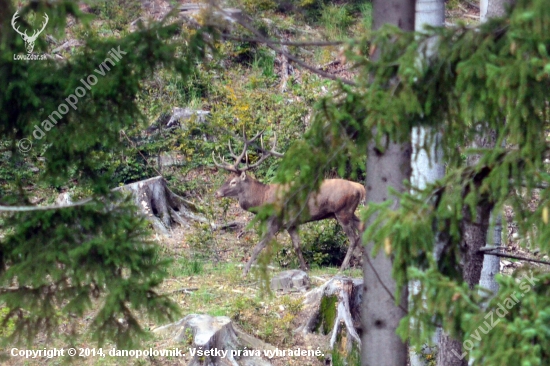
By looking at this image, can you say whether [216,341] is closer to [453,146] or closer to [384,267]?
[384,267]

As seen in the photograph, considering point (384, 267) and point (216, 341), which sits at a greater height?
point (384, 267)

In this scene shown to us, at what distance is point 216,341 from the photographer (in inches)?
307

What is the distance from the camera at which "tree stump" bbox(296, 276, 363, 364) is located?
8695 mm

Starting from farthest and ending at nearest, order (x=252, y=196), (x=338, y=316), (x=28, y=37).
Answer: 1. (x=252, y=196)
2. (x=338, y=316)
3. (x=28, y=37)

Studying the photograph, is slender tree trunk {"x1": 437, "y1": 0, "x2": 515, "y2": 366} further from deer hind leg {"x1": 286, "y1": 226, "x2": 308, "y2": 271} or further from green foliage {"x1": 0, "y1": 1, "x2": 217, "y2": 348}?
deer hind leg {"x1": 286, "y1": 226, "x2": 308, "y2": 271}

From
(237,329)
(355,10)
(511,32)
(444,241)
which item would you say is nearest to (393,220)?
(444,241)

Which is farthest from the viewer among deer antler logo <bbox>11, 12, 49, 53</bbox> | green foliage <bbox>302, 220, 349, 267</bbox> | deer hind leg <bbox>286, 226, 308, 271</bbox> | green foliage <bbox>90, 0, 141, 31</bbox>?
green foliage <bbox>90, 0, 141, 31</bbox>


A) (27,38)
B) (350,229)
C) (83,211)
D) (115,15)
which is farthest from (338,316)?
(115,15)

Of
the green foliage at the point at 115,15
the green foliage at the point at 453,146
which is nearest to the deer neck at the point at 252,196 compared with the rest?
the green foliage at the point at 115,15

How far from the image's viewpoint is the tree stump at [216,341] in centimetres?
766

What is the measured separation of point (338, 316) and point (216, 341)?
1.78 metres

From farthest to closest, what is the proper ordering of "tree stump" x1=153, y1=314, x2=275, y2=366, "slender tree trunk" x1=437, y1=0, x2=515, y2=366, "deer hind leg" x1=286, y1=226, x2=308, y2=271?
"deer hind leg" x1=286, y1=226, x2=308, y2=271 < "tree stump" x1=153, y1=314, x2=275, y2=366 < "slender tree trunk" x1=437, y1=0, x2=515, y2=366

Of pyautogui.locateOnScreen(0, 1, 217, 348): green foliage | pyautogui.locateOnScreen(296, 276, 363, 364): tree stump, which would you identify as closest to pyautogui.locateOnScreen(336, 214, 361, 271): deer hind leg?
pyautogui.locateOnScreen(296, 276, 363, 364): tree stump

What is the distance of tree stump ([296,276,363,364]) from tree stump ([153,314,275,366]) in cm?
79
